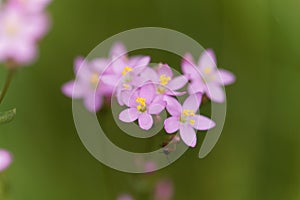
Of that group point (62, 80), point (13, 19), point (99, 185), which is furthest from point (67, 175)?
point (13, 19)

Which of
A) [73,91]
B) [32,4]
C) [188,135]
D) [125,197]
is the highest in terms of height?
[32,4]

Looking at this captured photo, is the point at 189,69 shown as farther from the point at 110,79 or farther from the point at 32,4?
the point at 32,4

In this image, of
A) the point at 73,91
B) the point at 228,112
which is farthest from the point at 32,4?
the point at 228,112

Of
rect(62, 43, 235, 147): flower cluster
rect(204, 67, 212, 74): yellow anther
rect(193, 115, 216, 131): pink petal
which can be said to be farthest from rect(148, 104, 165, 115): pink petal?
rect(204, 67, 212, 74): yellow anther

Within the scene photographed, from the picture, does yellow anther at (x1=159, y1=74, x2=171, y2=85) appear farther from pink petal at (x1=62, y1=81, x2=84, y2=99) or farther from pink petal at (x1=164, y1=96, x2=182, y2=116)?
pink petal at (x1=62, y1=81, x2=84, y2=99)

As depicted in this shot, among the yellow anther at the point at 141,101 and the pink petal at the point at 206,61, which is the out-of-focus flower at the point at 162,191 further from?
the yellow anther at the point at 141,101

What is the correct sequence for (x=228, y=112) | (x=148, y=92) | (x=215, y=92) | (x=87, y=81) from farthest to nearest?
1. (x=228, y=112)
2. (x=87, y=81)
3. (x=215, y=92)
4. (x=148, y=92)

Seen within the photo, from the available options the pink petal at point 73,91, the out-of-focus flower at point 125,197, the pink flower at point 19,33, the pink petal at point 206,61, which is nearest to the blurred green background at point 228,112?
the out-of-focus flower at point 125,197
